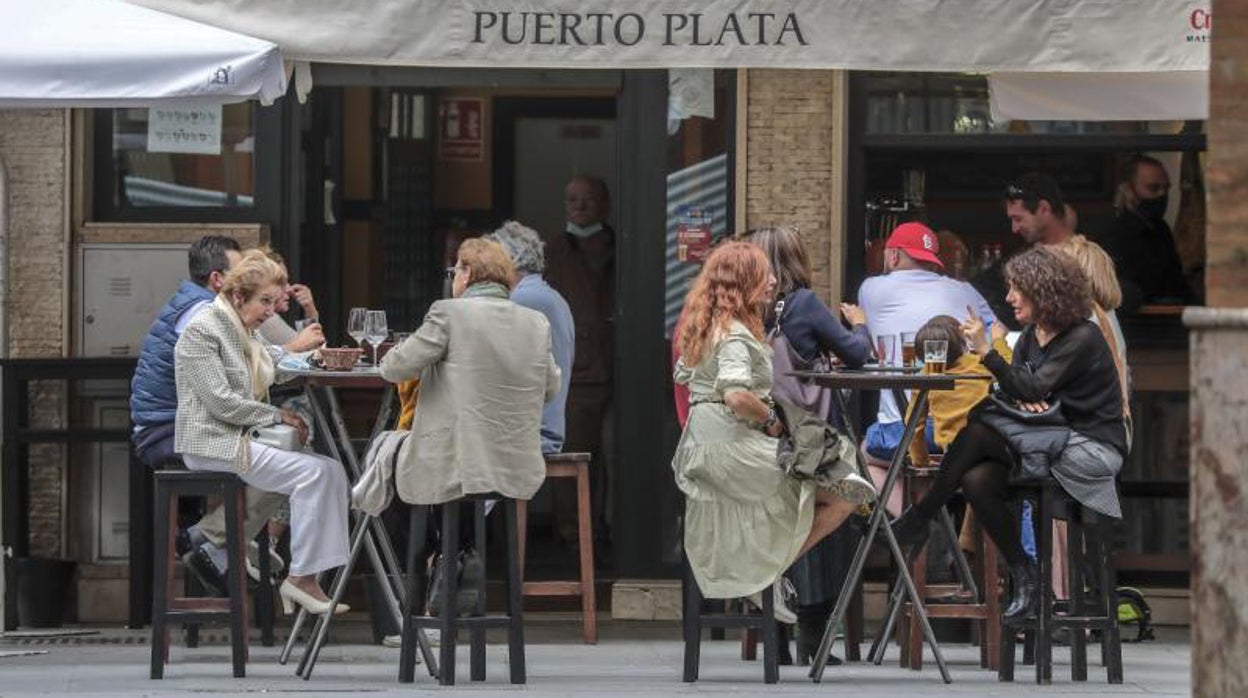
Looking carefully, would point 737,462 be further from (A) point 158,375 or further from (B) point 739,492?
(A) point 158,375

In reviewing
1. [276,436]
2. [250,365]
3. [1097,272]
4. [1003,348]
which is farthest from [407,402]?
[1097,272]

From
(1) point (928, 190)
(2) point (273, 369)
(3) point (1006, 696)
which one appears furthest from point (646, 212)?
(3) point (1006, 696)

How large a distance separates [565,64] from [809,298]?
4.16 ft

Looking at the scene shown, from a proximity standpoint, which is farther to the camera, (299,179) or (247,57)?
(299,179)

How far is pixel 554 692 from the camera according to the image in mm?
9297

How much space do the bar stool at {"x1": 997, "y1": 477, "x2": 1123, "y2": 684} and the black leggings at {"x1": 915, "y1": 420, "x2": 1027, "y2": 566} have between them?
0.10m

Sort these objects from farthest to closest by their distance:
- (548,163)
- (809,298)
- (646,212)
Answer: (548,163)
(646,212)
(809,298)

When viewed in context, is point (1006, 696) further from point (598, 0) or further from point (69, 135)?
point (69, 135)

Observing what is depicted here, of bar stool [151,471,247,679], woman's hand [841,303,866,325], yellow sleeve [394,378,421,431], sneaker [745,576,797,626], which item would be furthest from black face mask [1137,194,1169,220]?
bar stool [151,471,247,679]

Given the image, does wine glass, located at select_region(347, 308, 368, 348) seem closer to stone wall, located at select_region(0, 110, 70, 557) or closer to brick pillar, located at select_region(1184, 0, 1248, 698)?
stone wall, located at select_region(0, 110, 70, 557)

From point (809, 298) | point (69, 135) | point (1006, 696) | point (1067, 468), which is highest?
point (69, 135)

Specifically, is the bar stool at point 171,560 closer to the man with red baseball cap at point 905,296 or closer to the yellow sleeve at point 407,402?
the yellow sleeve at point 407,402

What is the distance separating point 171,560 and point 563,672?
60.3 inches

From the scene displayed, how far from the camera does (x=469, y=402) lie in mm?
9242
